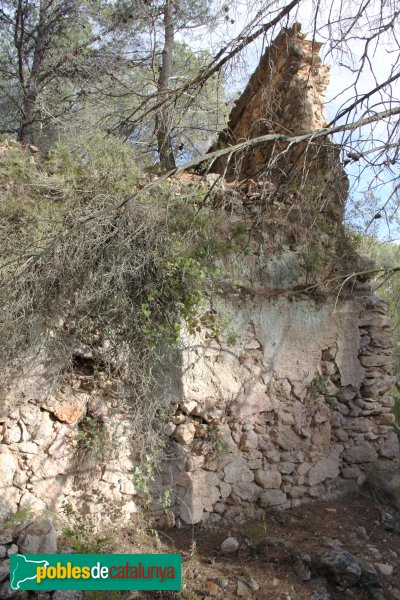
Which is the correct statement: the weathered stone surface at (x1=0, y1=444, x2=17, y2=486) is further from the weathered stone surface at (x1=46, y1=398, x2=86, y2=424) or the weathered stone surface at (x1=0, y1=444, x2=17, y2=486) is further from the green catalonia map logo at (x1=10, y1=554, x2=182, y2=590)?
the green catalonia map logo at (x1=10, y1=554, x2=182, y2=590)

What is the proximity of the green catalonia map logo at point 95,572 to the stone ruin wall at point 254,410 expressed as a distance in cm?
61

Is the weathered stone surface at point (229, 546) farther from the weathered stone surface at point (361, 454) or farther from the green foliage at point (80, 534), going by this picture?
the weathered stone surface at point (361, 454)

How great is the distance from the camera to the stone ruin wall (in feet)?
13.9

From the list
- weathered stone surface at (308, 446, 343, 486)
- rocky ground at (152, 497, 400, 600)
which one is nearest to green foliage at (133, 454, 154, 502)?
rocky ground at (152, 497, 400, 600)

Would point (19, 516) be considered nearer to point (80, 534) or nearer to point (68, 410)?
point (80, 534)

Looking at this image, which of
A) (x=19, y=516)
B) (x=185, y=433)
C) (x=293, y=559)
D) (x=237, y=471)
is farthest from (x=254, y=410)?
(x=19, y=516)

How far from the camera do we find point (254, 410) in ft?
16.8

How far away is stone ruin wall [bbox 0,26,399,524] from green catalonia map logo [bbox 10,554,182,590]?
0.61 m

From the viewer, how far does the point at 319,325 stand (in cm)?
563

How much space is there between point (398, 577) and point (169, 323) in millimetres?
2781

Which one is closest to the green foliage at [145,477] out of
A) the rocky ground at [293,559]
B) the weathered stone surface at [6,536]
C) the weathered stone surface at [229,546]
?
the rocky ground at [293,559]

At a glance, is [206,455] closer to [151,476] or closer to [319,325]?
[151,476]

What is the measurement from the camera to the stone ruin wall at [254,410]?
4.24m

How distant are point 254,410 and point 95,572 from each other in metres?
2.11
